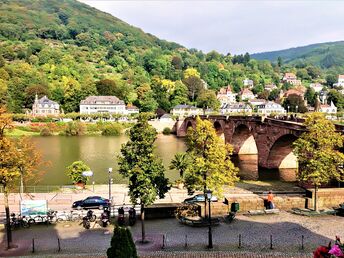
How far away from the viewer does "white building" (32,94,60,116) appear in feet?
463

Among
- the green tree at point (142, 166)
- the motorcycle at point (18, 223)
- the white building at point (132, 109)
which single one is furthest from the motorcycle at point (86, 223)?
the white building at point (132, 109)

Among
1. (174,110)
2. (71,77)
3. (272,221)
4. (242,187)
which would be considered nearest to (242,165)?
(242,187)

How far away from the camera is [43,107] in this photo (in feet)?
465

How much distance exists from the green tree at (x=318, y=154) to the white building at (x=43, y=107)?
4826 inches

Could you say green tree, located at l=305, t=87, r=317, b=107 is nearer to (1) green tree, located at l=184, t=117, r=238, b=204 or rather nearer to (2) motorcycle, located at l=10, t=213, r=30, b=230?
(1) green tree, located at l=184, t=117, r=238, b=204

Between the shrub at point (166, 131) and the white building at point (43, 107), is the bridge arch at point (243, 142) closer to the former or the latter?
the shrub at point (166, 131)

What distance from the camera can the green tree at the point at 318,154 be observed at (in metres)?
29.6

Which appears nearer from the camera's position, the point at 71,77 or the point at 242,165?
the point at 242,165

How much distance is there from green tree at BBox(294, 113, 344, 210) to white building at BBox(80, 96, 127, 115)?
124882 millimetres

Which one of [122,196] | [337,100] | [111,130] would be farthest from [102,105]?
[122,196]

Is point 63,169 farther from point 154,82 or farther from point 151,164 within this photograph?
point 154,82

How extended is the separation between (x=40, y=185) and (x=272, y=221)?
102 feet

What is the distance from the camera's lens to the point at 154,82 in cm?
18088

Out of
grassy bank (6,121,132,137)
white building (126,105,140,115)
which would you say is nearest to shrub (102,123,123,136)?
grassy bank (6,121,132,137)
